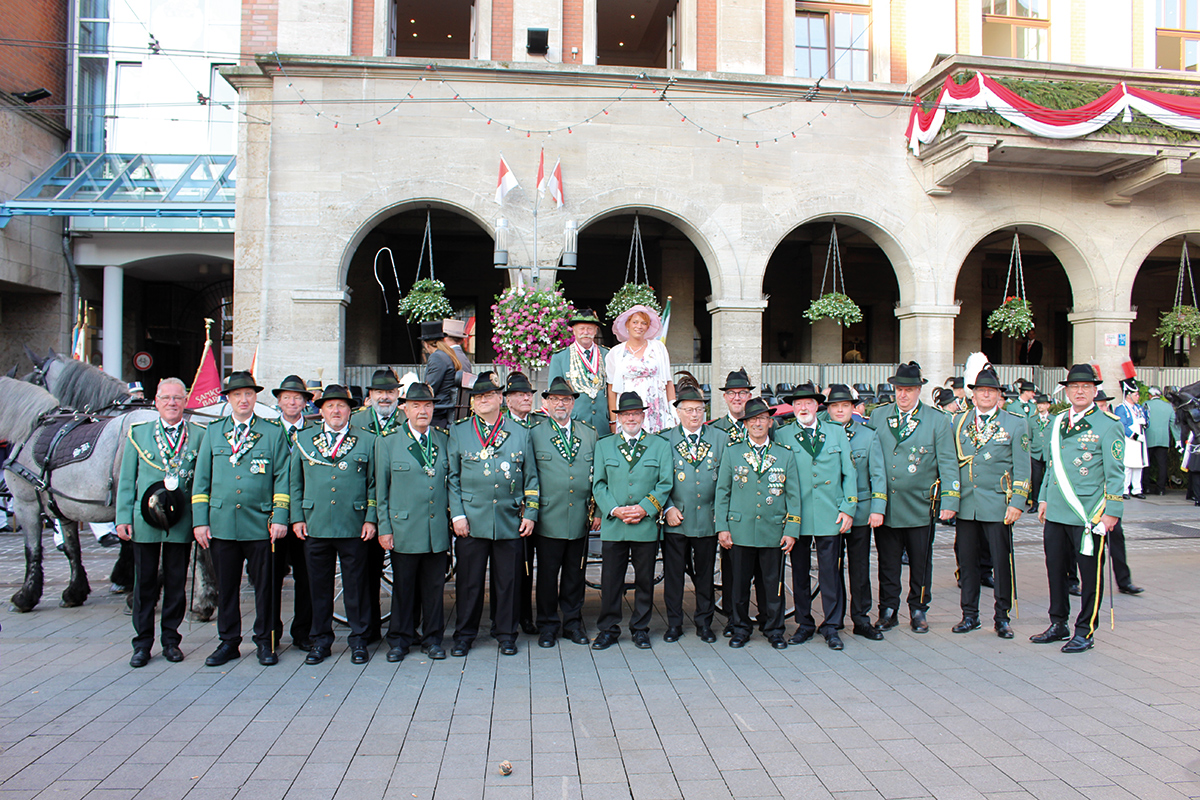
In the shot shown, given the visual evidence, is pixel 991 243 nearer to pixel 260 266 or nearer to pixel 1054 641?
pixel 1054 641

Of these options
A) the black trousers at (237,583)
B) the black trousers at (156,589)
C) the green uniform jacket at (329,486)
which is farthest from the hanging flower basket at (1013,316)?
the black trousers at (156,589)

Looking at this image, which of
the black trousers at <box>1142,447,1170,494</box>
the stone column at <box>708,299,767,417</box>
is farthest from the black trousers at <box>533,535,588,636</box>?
the black trousers at <box>1142,447,1170,494</box>

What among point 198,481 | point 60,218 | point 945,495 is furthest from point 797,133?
point 60,218

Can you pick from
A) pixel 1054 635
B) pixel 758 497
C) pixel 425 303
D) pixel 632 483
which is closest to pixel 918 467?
pixel 758 497

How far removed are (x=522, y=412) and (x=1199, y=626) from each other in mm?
6166

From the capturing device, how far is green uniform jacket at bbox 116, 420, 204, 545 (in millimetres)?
5516

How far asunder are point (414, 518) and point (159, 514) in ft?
5.99

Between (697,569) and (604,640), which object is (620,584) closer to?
(604,640)

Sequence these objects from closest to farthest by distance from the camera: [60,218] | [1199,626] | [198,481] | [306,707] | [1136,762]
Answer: [1136,762] < [306,707] < [198,481] < [1199,626] < [60,218]

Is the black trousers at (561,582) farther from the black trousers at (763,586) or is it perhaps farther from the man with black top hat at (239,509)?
the man with black top hat at (239,509)

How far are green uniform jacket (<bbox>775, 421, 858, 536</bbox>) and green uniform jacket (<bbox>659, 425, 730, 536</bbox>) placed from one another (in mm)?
673

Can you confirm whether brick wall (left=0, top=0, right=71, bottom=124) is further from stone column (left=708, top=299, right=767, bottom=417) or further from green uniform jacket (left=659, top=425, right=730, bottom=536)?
green uniform jacket (left=659, top=425, right=730, bottom=536)

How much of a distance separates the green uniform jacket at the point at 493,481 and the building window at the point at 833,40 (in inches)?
493

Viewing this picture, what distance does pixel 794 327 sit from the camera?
65.2ft
